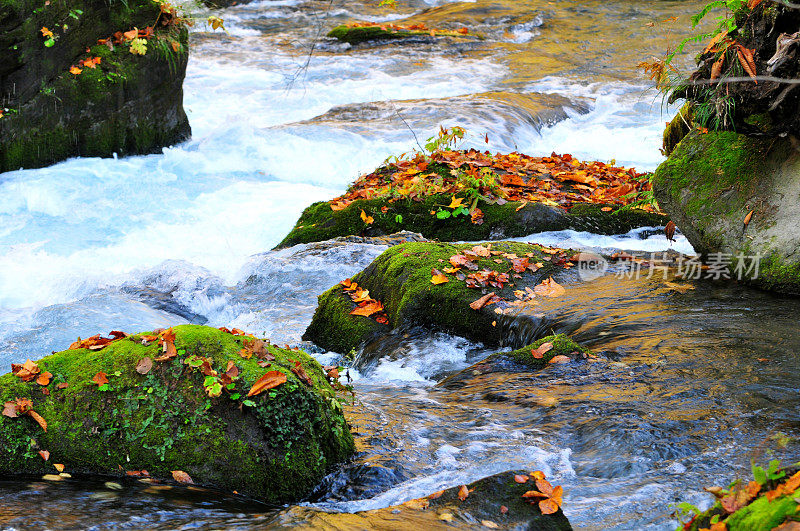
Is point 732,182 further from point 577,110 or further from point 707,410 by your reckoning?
point 577,110

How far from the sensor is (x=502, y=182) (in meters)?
9.04

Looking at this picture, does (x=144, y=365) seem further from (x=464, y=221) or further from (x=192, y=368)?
(x=464, y=221)

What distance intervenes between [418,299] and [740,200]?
277cm

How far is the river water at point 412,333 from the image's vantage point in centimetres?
332

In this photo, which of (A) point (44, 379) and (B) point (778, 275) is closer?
(A) point (44, 379)

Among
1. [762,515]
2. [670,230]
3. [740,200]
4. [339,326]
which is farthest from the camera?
[670,230]

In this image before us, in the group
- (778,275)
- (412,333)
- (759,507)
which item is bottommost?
(412,333)

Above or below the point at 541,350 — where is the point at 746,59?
above

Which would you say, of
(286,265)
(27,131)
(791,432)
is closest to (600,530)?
(791,432)

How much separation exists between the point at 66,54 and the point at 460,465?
9.73 m

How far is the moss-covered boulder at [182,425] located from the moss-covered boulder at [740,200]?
3853mm

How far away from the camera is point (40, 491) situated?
3.04 metres

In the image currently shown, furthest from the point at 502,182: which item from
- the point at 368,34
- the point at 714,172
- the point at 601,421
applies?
the point at 368,34

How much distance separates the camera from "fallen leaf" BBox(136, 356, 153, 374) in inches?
132
